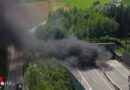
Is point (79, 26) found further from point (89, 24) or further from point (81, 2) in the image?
point (81, 2)

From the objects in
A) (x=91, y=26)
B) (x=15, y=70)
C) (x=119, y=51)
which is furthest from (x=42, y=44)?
(x=119, y=51)

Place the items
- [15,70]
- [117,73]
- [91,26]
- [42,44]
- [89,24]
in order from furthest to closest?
[89,24], [91,26], [42,44], [15,70], [117,73]

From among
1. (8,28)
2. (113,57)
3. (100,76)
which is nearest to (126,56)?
(113,57)

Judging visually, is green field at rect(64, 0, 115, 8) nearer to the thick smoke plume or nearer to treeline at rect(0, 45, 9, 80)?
the thick smoke plume

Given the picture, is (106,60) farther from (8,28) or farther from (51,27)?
(8,28)

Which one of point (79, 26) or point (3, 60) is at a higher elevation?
point (79, 26)

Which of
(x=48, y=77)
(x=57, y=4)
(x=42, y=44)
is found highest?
(x=57, y=4)

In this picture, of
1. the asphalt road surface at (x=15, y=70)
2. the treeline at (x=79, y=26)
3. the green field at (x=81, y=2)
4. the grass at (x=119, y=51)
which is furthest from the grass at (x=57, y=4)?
the grass at (x=119, y=51)
